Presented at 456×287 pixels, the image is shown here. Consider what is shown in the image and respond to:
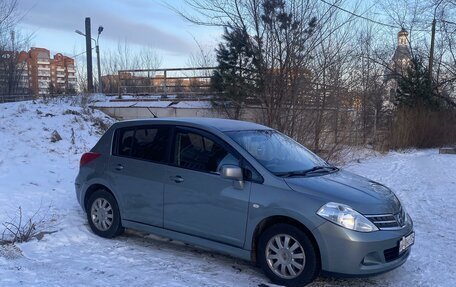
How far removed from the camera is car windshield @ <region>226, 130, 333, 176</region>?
5117 millimetres

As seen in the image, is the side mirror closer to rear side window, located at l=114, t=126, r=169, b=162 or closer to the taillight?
rear side window, located at l=114, t=126, r=169, b=162

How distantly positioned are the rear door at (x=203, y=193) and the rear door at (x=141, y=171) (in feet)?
0.50

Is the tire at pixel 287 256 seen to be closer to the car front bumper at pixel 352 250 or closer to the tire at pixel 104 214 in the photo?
the car front bumper at pixel 352 250

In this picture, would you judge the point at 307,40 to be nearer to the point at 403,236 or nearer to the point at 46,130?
the point at 46,130

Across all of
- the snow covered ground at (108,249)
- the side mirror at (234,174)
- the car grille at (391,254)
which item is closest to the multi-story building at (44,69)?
the snow covered ground at (108,249)

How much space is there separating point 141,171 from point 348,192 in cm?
251

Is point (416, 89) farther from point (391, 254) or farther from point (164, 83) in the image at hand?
point (391, 254)

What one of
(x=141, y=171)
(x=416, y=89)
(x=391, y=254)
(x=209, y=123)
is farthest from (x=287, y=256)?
(x=416, y=89)

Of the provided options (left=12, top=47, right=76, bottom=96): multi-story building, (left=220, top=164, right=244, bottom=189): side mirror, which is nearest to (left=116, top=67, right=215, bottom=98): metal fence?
(left=12, top=47, right=76, bottom=96): multi-story building

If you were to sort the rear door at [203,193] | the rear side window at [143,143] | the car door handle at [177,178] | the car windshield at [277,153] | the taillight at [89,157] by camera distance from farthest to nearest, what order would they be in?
the taillight at [89,157], the rear side window at [143,143], the car door handle at [177,178], the car windshield at [277,153], the rear door at [203,193]

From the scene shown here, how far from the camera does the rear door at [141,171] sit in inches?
219

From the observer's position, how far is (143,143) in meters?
5.90

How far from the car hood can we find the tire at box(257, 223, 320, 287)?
0.42 meters

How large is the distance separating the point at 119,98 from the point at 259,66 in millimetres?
8362
